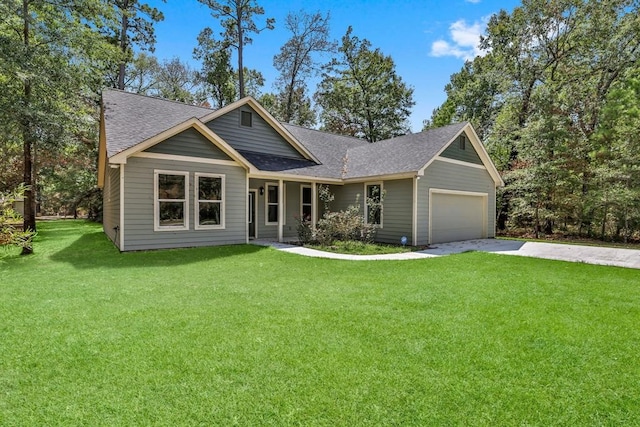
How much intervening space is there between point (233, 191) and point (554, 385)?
9.65 m

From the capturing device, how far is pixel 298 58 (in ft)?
87.2

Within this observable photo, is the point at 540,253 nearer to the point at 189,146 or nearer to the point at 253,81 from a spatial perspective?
the point at 189,146

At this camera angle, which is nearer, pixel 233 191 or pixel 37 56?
pixel 37 56

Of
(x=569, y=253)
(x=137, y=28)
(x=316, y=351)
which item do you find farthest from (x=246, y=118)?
(x=137, y=28)

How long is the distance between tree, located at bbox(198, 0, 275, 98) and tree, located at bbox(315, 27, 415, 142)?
661 cm

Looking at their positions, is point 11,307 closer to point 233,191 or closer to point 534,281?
point 233,191

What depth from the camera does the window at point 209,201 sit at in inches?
404

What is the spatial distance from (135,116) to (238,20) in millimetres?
14671

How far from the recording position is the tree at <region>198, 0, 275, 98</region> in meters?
22.5

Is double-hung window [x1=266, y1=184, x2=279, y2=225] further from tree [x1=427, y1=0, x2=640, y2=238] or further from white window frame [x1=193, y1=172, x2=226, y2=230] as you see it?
tree [x1=427, y1=0, x2=640, y2=238]

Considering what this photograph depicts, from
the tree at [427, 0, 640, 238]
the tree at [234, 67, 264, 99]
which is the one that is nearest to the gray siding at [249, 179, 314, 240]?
the tree at [427, 0, 640, 238]

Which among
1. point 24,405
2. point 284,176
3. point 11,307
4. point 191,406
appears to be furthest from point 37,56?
point 191,406

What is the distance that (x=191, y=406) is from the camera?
8.05 feet

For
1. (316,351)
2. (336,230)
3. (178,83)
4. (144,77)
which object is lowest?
(316,351)
